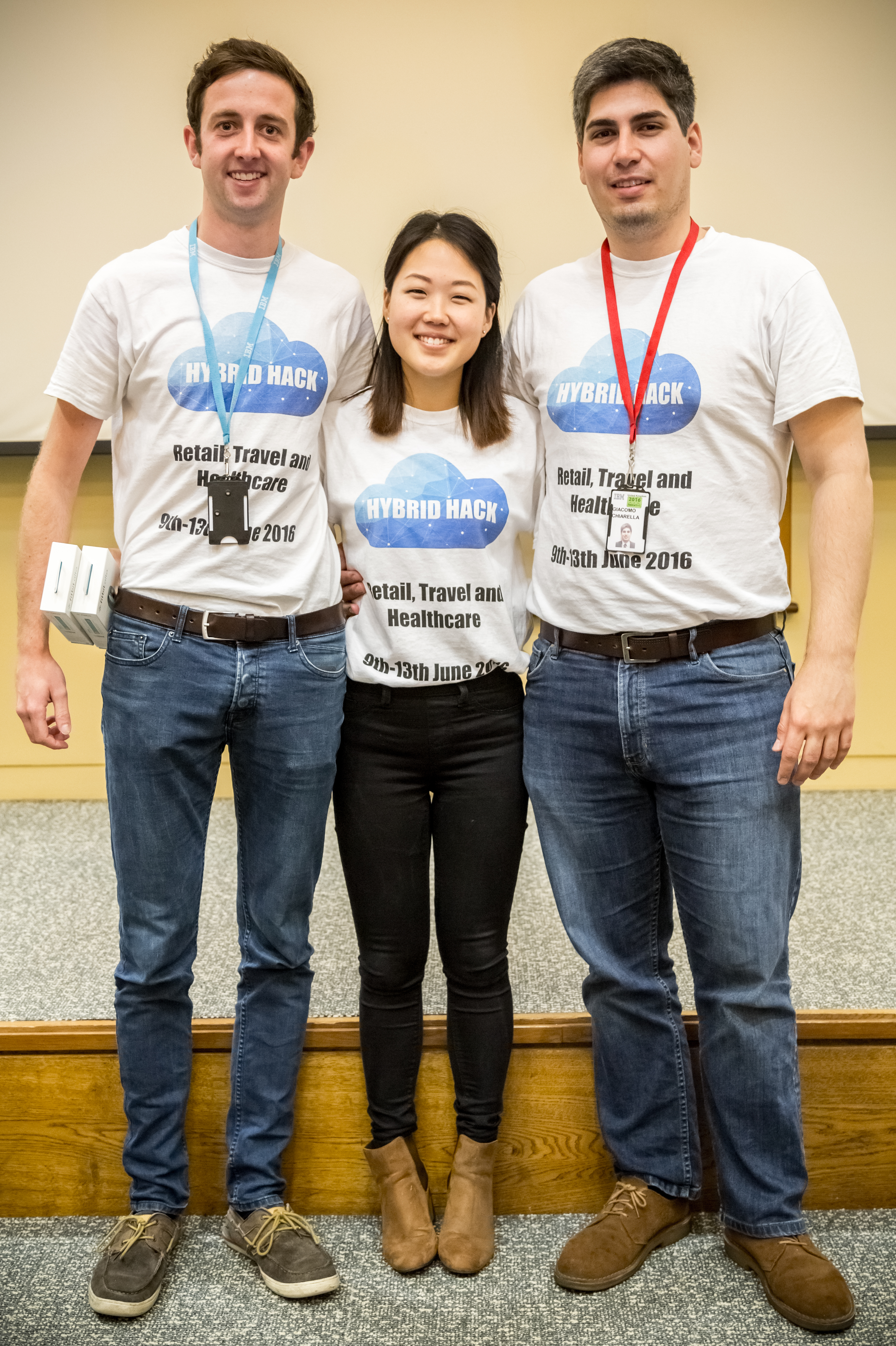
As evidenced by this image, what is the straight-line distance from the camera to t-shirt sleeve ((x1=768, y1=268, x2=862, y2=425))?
1354 mm

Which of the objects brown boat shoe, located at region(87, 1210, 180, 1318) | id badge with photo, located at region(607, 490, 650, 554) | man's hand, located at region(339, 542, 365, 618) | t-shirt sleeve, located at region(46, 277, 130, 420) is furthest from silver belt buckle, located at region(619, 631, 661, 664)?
brown boat shoe, located at region(87, 1210, 180, 1318)

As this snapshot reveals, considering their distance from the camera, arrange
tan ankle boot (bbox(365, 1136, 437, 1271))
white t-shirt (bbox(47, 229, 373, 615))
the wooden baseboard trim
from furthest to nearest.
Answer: the wooden baseboard trim < tan ankle boot (bbox(365, 1136, 437, 1271)) < white t-shirt (bbox(47, 229, 373, 615))

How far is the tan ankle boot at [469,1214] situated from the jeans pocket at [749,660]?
790 millimetres

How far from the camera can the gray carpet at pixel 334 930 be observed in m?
1.91

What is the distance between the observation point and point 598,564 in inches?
56.9

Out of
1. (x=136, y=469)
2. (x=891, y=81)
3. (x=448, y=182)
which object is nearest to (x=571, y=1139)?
(x=136, y=469)

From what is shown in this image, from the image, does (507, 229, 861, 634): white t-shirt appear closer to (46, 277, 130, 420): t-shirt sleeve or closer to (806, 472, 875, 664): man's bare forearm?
(806, 472, 875, 664): man's bare forearm

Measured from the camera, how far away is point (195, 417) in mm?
1445

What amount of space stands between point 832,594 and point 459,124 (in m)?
2.36

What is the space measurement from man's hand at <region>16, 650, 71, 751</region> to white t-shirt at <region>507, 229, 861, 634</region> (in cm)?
71

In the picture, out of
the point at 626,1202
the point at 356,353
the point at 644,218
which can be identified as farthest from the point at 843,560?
the point at 626,1202

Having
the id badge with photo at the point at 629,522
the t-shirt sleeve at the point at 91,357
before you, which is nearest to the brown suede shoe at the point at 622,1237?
the id badge with photo at the point at 629,522

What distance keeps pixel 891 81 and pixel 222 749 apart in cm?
292

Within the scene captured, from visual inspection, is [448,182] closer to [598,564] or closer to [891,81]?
[891,81]
